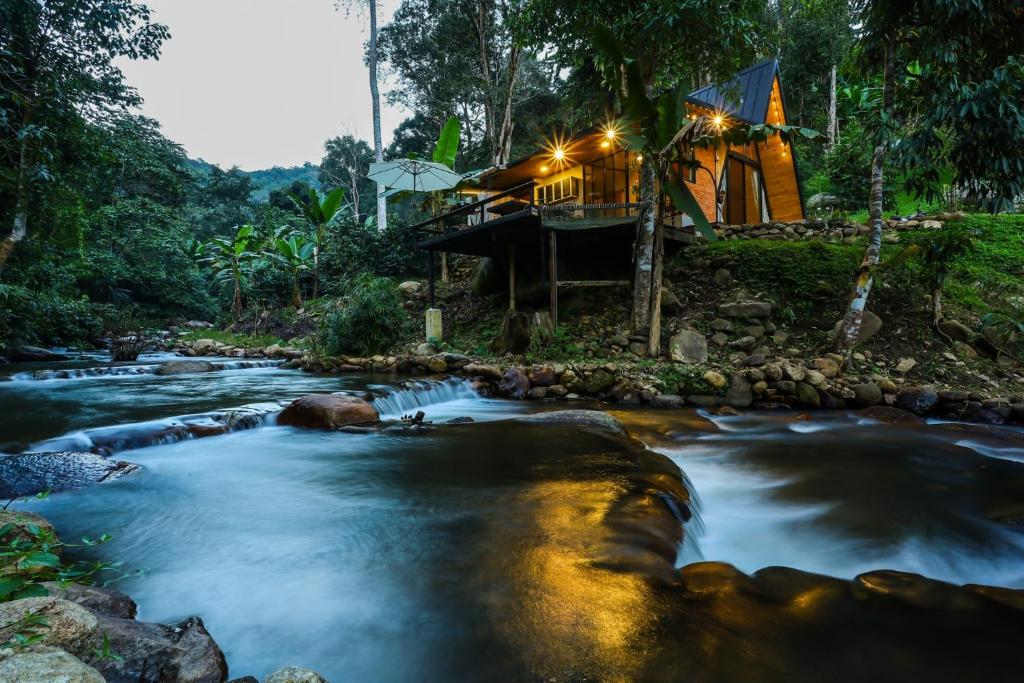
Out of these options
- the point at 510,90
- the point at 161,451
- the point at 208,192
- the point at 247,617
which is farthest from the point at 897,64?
the point at 208,192

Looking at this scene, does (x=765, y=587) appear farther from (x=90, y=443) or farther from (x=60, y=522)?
(x=90, y=443)

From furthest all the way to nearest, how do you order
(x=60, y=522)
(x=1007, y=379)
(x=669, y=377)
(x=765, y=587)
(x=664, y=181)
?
(x=664, y=181) < (x=669, y=377) < (x=1007, y=379) < (x=60, y=522) < (x=765, y=587)

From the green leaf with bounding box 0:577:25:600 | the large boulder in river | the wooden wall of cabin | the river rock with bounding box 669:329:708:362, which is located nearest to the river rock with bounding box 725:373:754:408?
the river rock with bounding box 669:329:708:362

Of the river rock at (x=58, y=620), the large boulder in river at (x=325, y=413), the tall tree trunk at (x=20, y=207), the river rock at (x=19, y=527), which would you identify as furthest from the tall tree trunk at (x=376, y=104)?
the river rock at (x=58, y=620)

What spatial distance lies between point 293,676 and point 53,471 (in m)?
4.06

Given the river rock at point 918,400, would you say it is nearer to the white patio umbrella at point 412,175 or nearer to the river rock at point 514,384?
the river rock at point 514,384

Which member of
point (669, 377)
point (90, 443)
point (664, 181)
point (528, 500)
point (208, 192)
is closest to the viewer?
point (528, 500)

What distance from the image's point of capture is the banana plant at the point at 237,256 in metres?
20.4

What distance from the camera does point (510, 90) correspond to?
1978cm

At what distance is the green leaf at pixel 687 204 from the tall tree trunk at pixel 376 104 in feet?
49.8

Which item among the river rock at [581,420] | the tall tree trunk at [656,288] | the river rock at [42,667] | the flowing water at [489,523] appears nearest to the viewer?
the river rock at [42,667]

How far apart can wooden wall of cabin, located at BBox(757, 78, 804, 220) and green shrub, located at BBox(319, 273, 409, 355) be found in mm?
13272

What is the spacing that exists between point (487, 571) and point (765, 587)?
5.08 feet

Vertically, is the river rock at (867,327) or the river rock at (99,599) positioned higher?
the river rock at (867,327)
